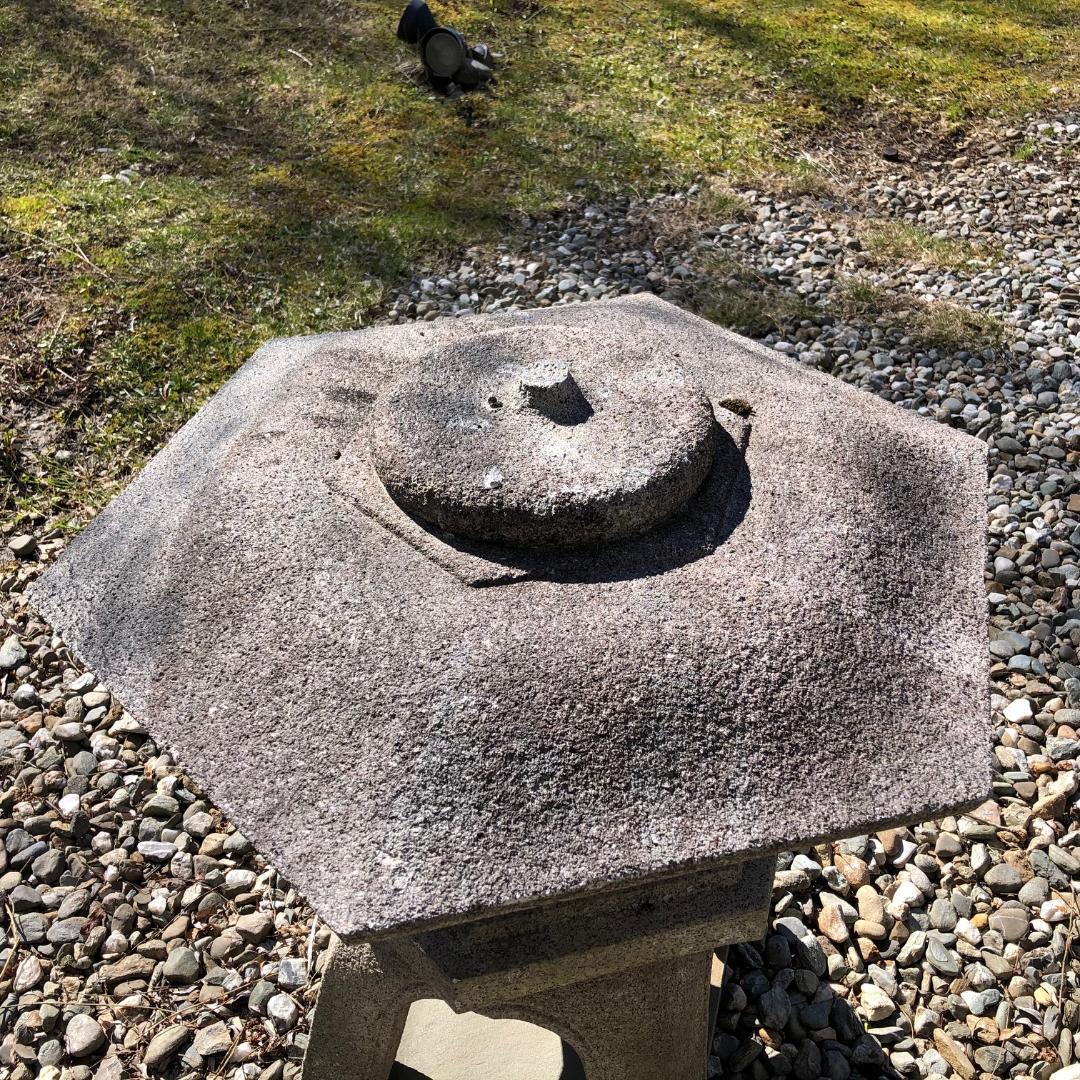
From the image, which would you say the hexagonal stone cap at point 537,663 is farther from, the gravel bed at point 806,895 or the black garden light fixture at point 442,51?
the black garden light fixture at point 442,51

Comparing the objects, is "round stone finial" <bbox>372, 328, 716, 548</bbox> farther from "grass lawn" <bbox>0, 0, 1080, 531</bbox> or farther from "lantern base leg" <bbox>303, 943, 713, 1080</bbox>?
"grass lawn" <bbox>0, 0, 1080, 531</bbox>

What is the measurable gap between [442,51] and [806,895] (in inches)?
196

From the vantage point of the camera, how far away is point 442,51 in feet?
18.5

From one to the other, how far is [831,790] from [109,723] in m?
2.23

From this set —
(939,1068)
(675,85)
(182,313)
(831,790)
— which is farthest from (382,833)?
(675,85)

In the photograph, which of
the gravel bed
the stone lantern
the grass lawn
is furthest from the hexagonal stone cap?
the grass lawn

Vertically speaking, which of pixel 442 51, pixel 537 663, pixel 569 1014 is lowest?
pixel 569 1014

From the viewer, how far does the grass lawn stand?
3938 mm

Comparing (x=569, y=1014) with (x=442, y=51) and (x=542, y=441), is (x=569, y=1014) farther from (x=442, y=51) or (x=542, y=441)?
(x=442, y=51)

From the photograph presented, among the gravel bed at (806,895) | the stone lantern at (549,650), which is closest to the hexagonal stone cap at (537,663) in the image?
the stone lantern at (549,650)

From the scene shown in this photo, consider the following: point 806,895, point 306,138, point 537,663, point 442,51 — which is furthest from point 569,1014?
point 442,51

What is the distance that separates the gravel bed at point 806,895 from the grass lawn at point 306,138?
3.22 ft

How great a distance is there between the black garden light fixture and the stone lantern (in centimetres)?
448

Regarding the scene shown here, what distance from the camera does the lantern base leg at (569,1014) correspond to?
1.66 m
